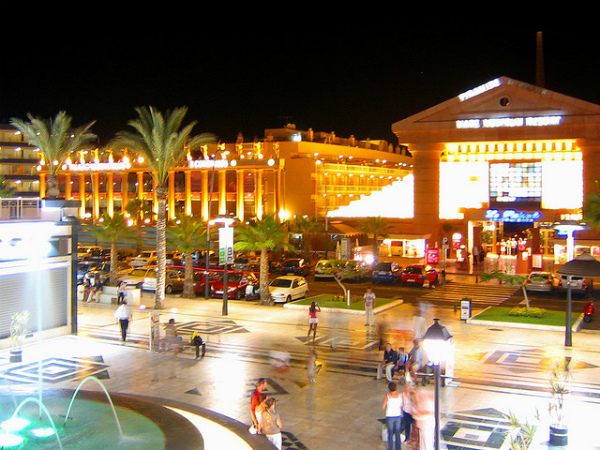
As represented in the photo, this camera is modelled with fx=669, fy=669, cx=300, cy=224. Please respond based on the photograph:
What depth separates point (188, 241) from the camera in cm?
3853

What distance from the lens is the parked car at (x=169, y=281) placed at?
1543 inches

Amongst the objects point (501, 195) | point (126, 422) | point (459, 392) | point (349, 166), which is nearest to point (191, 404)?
point (126, 422)

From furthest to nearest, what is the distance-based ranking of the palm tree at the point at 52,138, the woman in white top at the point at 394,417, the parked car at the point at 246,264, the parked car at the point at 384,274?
the parked car at the point at 246,264 < the parked car at the point at 384,274 < the palm tree at the point at 52,138 < the woman in white top at the point at 394,417

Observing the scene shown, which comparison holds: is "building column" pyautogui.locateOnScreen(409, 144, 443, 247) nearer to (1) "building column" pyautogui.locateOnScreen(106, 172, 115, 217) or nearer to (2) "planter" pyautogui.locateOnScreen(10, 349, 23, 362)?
(2) "planter" pyautogui.locateOnScreen(10, 349, 23, 362)

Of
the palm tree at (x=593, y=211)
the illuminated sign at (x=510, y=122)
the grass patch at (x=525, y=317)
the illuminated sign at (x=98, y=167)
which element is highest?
the illuminated sign at (x=510, y=122)

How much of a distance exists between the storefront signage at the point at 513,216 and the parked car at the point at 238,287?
25922mm

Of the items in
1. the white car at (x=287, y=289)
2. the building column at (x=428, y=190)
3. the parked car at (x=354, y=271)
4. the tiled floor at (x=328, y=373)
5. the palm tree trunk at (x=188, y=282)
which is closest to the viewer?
the tiled floor at (x=328, y=373)

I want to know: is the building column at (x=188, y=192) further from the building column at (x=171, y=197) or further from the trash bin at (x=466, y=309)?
the trash bin at (x=466, y=309)

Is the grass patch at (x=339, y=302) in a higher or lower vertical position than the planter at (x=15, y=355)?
higher

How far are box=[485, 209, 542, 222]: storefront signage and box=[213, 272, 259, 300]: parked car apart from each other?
85.0 ft

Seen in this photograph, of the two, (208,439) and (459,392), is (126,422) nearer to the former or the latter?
(208,439)

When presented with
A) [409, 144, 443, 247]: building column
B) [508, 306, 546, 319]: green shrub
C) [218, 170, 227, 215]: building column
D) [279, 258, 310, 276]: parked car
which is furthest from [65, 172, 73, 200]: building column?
[508, 306, 546, 319]: green shrub

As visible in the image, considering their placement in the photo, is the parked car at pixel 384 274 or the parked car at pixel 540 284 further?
the parked car at pixel 384 274

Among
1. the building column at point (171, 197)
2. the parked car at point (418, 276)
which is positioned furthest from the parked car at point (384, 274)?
the building column at point (171, 197)
